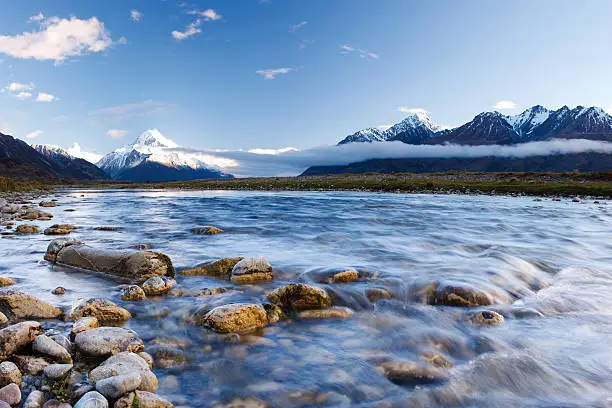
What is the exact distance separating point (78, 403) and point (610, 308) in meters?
9.60

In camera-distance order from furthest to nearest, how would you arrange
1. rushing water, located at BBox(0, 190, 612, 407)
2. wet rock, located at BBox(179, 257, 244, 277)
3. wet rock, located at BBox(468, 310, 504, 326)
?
1. wet rock, located at BBox(179, 257, 244, 277)
2. wet rock, located at BBox(468, 310, 504, 326)
3. rushing water, located at BBox(0, 190, 612, 407)

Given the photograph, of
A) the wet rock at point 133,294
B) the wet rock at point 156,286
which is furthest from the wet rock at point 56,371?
the wet rock at point 156,286

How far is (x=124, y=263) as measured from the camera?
9664mm

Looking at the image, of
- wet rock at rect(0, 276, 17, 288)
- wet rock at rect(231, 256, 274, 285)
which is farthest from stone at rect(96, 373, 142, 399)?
wet rock at rect(0, 276, 17, 288)

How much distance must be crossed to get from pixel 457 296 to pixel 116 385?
6706mm

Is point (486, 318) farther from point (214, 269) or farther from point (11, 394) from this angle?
point (11, 394)

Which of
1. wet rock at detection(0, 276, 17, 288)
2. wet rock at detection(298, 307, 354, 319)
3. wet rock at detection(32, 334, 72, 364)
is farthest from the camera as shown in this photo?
wet rock at detection(0, 276, 17, 288)

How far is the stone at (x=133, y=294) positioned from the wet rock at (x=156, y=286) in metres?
0.23

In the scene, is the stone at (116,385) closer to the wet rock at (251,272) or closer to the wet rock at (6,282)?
the wet rock at (251,272)

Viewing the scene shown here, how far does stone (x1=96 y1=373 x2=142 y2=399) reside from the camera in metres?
4.09

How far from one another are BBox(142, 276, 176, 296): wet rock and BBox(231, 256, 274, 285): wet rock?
1.59 meters

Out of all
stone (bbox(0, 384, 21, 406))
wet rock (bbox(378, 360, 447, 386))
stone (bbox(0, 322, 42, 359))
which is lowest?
wet rock (bbox(378, 360, 447, 386))

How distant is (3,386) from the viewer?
421 cm

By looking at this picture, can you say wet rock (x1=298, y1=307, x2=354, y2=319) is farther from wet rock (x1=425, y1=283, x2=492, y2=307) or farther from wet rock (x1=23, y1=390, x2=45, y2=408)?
wet rock (x1=23, y1=390, x2=45, y2=408)
